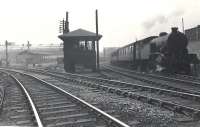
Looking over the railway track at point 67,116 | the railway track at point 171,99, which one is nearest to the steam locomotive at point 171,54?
the railway track at point 171,99

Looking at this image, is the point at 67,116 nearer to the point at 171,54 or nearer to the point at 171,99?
the point at 171,99

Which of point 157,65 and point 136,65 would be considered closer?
point 157,65

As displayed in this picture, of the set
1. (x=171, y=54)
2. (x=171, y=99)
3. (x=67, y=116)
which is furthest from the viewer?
(x=171, y=54)

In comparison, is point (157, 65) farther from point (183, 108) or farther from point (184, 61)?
point (183, 108)

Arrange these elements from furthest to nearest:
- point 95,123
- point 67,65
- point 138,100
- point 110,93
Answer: point 67,65
point 110,93
point 138,100
point 95,123

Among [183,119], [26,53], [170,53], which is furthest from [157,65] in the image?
[26,53]

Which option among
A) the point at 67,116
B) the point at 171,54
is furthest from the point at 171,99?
the point at 171,54

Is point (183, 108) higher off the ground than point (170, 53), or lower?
lower

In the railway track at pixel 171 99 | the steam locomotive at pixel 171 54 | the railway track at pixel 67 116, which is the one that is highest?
the steam locomotive at pixel 171 54

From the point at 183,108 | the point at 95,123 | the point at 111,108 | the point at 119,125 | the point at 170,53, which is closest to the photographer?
the point at 119,125

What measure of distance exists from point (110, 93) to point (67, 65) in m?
20.7

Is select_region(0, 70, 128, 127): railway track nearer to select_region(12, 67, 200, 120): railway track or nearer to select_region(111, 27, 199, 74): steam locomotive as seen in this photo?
select_region(12, 67, 200, 120): railway track

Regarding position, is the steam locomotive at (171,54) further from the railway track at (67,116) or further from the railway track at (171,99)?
the railway track at (67,116)

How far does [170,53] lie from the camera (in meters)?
23.2
